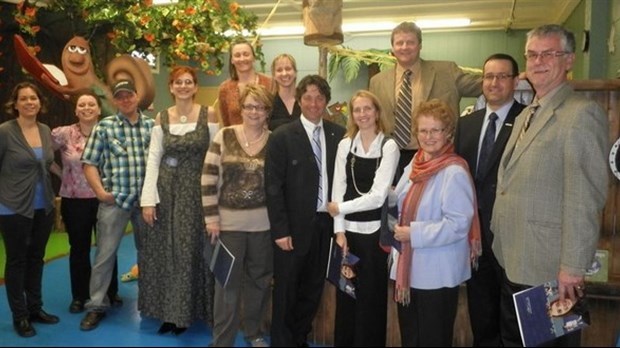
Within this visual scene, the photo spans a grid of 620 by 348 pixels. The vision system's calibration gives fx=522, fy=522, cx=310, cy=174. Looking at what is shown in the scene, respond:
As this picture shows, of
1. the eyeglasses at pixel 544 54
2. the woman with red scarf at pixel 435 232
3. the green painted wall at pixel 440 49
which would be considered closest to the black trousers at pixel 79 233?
the woman with red scarf at pixel 435 232

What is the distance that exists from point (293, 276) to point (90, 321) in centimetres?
149

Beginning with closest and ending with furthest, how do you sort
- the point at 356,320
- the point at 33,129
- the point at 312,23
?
the point at 356,320 < the point at 312,23 < the point at 33,129

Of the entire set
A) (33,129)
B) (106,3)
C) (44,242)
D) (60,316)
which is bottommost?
(60,316)

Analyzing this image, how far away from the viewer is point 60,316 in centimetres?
349

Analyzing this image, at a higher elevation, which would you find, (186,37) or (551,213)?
(186,37)

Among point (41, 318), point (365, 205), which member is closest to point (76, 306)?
point (41, 318)

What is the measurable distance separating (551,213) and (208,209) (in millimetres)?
1647

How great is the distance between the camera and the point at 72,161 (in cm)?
354

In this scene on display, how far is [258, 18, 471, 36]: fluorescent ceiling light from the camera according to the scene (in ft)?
30.0

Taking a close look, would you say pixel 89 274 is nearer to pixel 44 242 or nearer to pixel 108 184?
pixel 44 242

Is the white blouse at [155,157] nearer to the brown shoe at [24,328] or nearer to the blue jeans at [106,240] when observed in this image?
the blue jeans at [106,240]

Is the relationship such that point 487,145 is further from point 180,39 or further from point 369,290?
point 180,39

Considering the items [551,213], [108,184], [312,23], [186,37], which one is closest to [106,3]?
[186,37]

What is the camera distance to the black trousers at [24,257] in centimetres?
310
